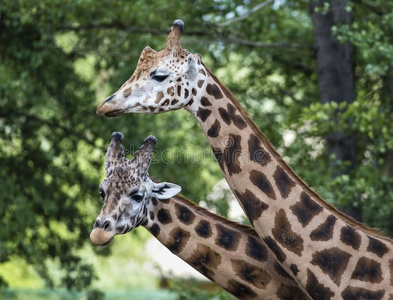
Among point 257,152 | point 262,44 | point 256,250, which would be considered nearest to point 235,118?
point 257,152

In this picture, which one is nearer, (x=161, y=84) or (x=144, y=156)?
(x=161, y=84)

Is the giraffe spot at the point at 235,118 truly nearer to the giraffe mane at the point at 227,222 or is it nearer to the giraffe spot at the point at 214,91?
the giraffe spot at the point at 214,91

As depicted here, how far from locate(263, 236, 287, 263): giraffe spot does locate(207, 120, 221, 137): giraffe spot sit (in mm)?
826

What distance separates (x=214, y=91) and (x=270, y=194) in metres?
0.84

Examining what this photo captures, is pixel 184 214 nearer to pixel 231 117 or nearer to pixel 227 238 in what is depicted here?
pixel 227 238

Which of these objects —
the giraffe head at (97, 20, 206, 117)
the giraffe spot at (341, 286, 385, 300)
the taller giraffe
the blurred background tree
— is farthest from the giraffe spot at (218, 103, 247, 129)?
the blurred background tree

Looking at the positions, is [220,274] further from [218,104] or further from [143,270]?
[143,270]

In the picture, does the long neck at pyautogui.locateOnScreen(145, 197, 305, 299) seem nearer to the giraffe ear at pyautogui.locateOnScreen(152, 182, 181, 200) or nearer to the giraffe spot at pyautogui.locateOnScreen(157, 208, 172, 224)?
the giraffe spot at pyautogui.locateOnScreen(157, 208, 172, 224)

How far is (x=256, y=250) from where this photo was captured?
6.49 meters

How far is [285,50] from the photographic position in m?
11.8

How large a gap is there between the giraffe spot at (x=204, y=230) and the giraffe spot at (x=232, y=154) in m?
0.54

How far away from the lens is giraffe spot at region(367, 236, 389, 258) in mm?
6195

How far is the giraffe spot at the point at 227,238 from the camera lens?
647 cm

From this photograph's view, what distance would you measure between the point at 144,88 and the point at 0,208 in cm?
549
